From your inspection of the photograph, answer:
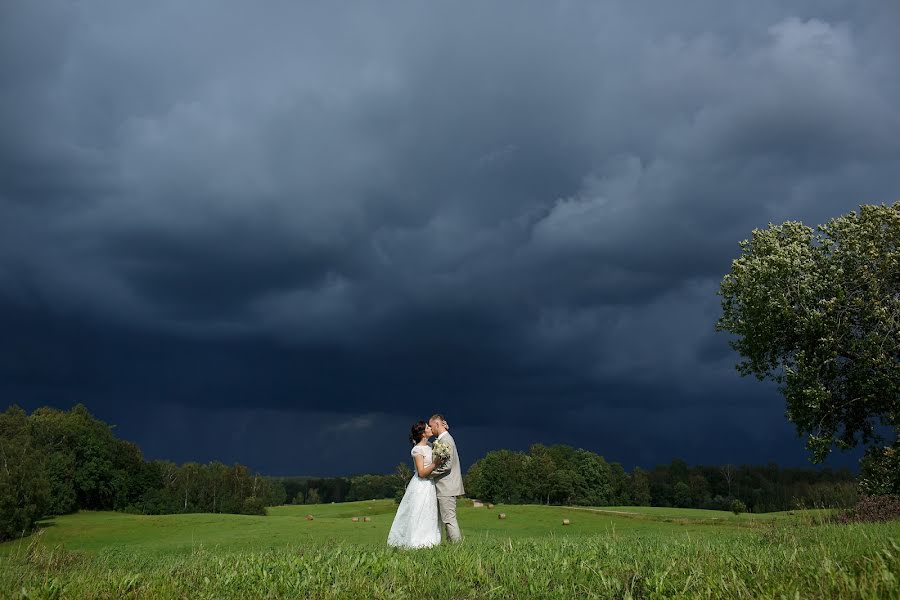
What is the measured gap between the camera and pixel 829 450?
32.2m

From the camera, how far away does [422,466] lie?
17.6 meters

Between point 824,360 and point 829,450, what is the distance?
4.65 metres

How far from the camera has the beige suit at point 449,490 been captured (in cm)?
1684

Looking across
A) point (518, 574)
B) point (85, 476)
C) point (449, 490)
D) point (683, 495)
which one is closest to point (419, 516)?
point (449, 490)

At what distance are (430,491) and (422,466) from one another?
2.54 ft

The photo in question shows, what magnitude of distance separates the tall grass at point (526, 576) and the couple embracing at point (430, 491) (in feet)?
21.4

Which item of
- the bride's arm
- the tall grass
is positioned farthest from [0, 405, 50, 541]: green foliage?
the tall grass

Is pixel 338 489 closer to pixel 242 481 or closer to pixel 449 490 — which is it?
pixel 242 481

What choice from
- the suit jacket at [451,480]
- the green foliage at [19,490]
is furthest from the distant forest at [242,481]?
the suit jacket at [451,480]

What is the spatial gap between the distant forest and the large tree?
4203mm

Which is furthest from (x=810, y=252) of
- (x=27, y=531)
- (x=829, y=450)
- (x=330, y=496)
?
(x=330, y=496)

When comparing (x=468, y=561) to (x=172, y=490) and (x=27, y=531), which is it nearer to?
(x=27, y=531)

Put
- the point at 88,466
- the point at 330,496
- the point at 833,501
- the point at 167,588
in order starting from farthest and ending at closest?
the point at 330,496, the point at 88,466, the point at 833,501, the point at 167,588

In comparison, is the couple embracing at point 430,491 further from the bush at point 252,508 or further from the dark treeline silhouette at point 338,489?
the dark treeline silhouette at point 338,489
